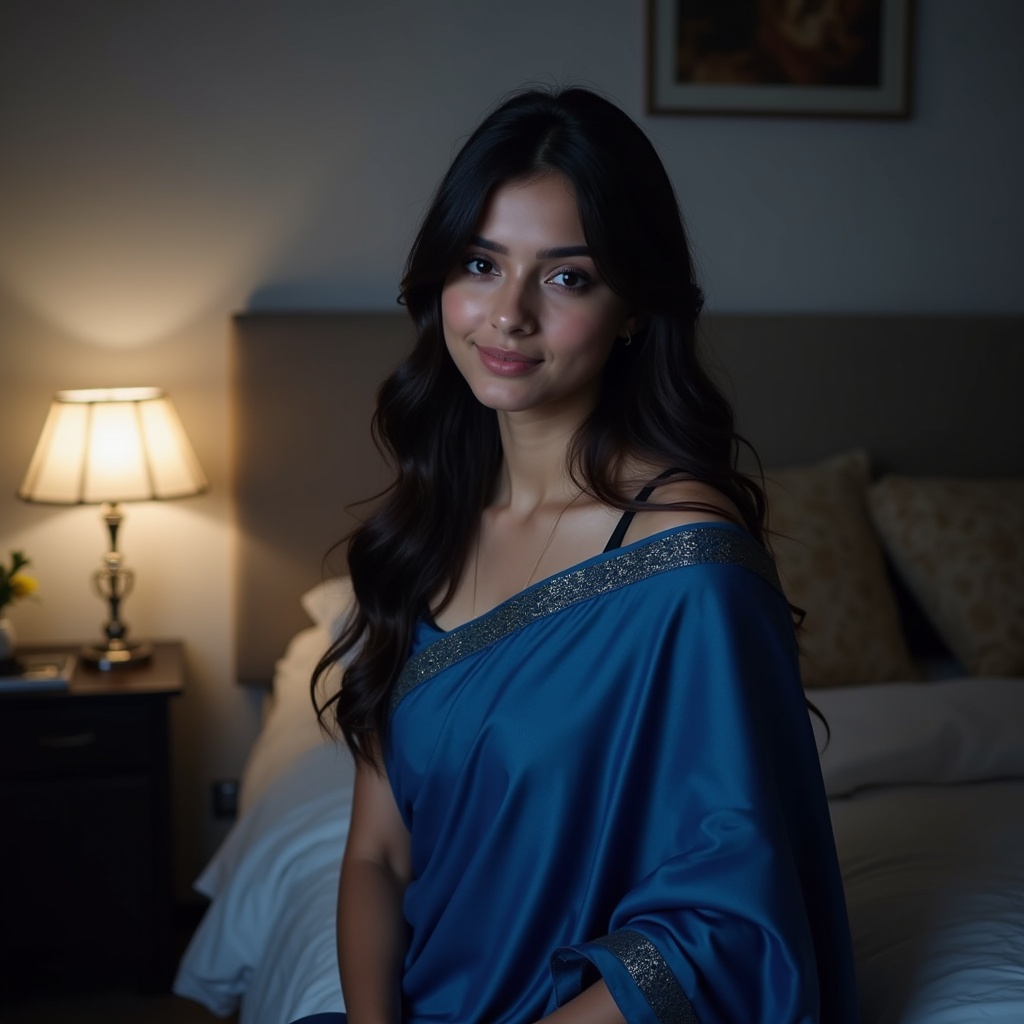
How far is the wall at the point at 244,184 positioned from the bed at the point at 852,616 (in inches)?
6.1

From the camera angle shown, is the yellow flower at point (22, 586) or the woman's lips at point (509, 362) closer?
the woman's lips at point (509, 362)

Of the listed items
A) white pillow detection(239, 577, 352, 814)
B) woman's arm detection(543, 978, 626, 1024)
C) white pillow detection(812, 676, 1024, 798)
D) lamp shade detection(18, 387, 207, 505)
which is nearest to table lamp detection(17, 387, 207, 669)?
lamp shade detection(18, 387, 207, 505)

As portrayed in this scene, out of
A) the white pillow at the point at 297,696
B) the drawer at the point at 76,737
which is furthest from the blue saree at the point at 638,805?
the drawer at the point at 76,737

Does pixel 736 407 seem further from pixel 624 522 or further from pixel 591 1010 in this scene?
pixel 591 1010

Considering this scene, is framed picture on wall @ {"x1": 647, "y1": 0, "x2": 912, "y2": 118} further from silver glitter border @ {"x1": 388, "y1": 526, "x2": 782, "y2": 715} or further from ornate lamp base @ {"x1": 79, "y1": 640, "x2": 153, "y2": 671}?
silver glitter border @ {"x1": 388, "y1": 526, "x2": 782, "y2": 715}

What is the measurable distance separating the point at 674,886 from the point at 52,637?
88.0 inches

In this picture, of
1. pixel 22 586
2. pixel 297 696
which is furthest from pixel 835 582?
pixel 22 586

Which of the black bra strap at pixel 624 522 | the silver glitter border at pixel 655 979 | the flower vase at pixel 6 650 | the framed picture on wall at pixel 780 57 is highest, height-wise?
the framed picture on wall at pixel 780 57

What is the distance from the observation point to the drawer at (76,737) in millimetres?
2605

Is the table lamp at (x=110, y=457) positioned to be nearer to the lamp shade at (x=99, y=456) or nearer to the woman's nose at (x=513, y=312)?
the lamp shade at (x=99, y=456)

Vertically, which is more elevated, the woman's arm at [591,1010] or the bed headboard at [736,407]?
the bed headboard at [736,407]

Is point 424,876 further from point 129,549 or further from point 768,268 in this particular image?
point 768,268

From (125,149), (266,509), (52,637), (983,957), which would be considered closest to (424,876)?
(983,957)

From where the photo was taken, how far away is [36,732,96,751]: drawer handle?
8.57 ft
